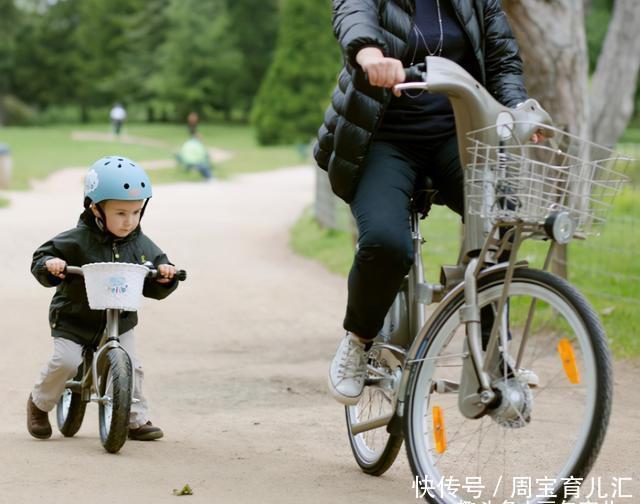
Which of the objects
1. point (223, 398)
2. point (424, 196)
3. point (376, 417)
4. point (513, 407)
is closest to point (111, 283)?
point (376, 417)

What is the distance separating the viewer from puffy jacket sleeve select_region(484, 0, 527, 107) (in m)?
4.21

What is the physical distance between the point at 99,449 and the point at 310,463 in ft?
3.08

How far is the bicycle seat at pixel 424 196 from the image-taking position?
422 centimetres

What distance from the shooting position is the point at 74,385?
17.5ft

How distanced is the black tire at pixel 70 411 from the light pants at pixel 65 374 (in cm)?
7

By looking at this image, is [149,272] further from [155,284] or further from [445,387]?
[445,387]

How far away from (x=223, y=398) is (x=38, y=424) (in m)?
1.39

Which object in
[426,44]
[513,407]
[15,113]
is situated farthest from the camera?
[15,113]

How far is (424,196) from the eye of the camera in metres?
4.27

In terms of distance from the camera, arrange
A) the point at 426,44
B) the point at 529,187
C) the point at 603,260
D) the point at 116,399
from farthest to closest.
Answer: the point at 603,260, the point at 116,399, the point at 426,44, the point at 529,187

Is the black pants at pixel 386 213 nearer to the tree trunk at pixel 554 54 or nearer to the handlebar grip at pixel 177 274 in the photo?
the handlebar grip at pixel 177 274

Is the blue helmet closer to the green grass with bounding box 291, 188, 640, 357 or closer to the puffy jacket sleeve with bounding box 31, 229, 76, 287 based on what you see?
the puffy jacket sleeve with bounding box 31, 229, 76, 287

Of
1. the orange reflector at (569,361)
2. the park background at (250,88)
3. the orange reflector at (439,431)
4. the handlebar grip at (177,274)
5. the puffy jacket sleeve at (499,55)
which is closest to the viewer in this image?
the orange reflector at (569,361)

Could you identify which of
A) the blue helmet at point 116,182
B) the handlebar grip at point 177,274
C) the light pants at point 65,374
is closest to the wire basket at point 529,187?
the handlebar grip at point 177,274
